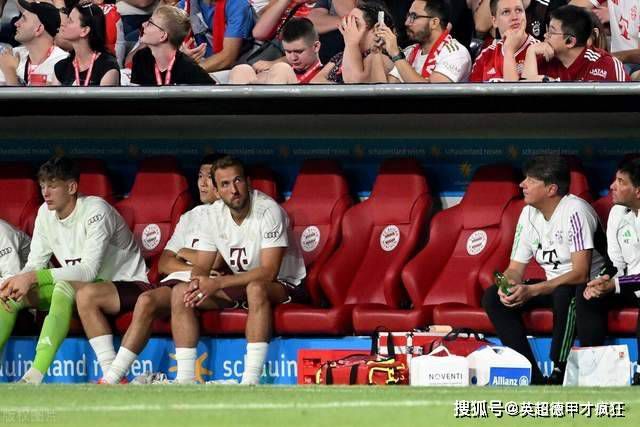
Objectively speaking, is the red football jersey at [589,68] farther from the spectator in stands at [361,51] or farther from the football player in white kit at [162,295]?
the football player in white kit at [162,295]

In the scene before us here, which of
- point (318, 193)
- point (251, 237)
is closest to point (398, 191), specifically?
point (318, 193)

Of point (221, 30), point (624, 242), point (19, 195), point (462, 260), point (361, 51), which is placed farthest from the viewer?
point (19, 195)

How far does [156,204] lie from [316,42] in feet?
4.98

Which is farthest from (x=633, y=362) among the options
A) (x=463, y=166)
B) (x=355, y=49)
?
(x=355, y=49)

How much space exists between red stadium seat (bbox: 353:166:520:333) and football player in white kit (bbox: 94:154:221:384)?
110 cm

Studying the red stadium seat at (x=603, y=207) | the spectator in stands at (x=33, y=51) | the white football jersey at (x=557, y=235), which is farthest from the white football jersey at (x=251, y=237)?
the red stadium seat at (x=603, y=207)

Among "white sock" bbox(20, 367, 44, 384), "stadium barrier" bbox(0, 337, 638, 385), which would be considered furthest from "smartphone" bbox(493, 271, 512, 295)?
"white sock" bbox(20, 367, 44, 384)

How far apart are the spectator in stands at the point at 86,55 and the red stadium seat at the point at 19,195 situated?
2.70ft

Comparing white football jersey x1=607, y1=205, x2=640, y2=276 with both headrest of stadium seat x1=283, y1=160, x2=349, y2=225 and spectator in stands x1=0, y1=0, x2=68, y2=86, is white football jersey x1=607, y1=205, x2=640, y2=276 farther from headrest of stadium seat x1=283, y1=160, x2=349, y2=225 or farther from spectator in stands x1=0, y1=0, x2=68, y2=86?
spectator in stands x1=0, y1=0, x2=68, y2=86

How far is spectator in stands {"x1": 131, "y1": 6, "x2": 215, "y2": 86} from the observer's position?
28.8 ft

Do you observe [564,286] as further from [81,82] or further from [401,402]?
[81,82]

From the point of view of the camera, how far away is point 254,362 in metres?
8.18

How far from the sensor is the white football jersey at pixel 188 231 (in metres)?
8.90

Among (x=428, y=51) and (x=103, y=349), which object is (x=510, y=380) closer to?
(x=428, y=51)
